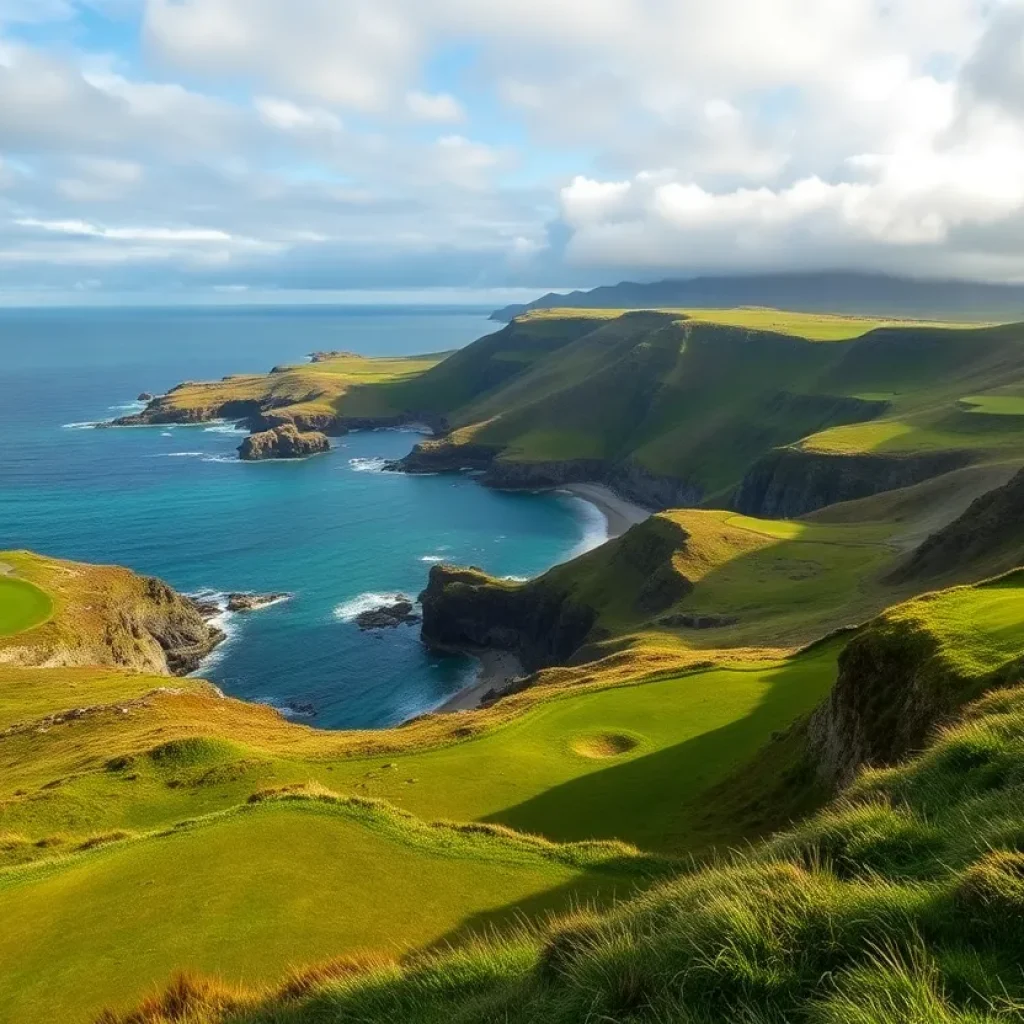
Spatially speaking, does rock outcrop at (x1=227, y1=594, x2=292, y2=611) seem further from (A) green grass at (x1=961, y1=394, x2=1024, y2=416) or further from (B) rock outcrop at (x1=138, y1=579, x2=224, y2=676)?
(A) green grass at (x1=961, y1=394, x2=1024, y2=416)

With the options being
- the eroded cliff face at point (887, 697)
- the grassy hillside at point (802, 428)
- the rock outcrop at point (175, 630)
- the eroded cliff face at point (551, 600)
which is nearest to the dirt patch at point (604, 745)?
the eroded cliff face at point (887, 697)

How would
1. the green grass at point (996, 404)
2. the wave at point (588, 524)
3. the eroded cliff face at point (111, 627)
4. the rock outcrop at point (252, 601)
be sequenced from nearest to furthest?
1. the eroded cliff face at point (111, 627)
2. the rock outcrop at point (252, 601)
3. the green grass at point (996, 404)
4. the wave at point (588, 524)

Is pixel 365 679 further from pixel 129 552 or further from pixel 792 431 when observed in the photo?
pixel 792 431

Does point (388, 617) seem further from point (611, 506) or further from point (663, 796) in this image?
point (611, 506)

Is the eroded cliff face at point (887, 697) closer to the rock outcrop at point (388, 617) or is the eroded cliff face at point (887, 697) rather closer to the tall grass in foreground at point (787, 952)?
the tall grass in foreground at point (787, 952)

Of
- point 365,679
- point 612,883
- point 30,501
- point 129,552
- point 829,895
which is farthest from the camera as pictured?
point 30,501

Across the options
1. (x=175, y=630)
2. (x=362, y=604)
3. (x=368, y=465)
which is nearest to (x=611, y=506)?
(x=368, y=465)

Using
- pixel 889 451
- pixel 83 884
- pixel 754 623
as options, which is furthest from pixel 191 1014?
pixel 889 451
